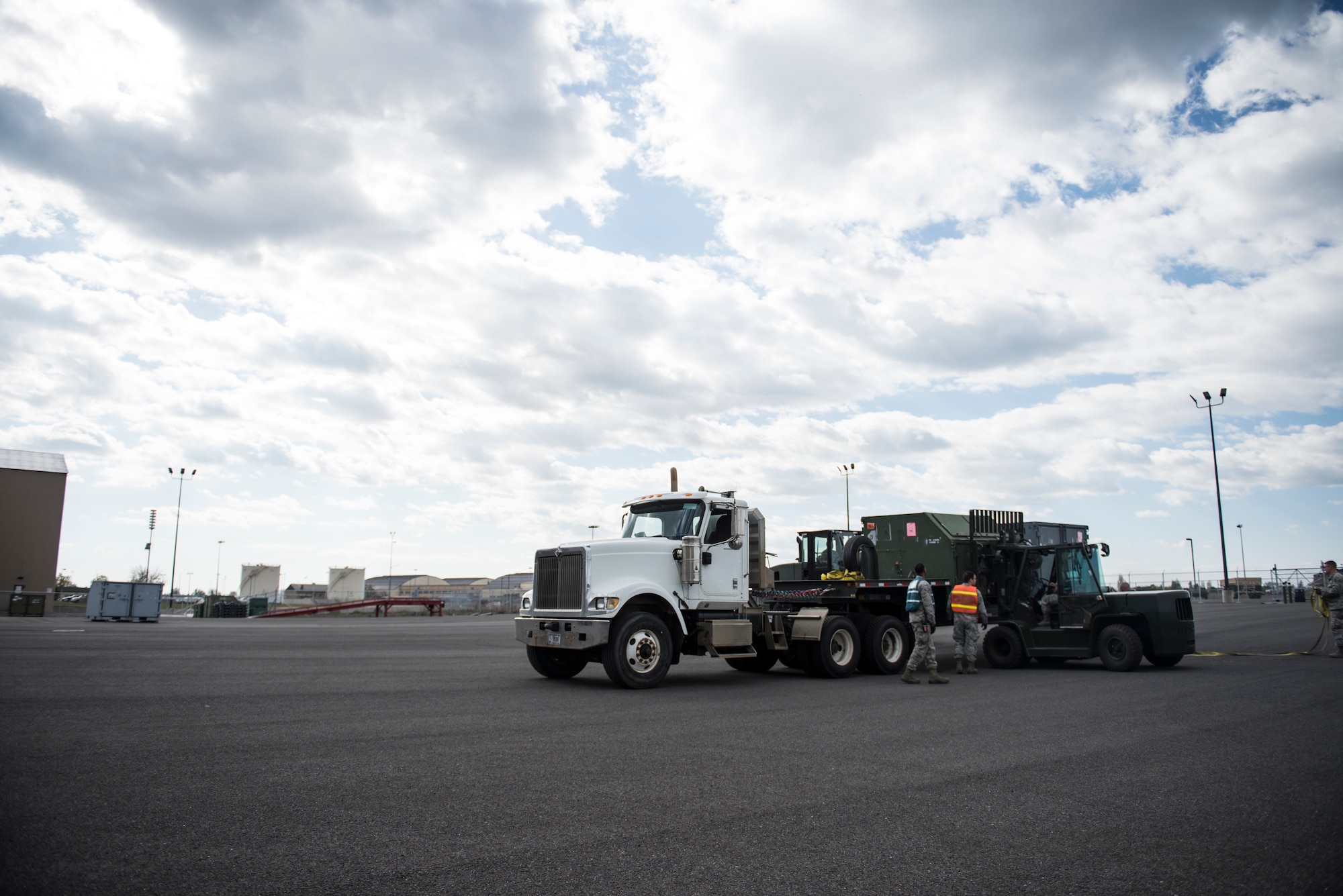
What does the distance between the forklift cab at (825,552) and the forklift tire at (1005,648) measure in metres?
3.11

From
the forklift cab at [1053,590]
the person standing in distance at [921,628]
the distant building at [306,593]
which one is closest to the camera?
the person standing in distance at [921,628]

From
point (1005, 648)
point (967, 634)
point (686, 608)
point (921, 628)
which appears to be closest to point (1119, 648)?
point (1005, 648)

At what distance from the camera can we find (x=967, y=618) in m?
14.6

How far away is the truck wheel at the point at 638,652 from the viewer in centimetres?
1184

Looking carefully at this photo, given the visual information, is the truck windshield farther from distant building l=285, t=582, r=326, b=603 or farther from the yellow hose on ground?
distant building l=285, t=582, r=326, b=603

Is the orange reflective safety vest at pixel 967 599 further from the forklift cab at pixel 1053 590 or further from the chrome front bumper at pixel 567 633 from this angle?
the chrome front bumper at pixel 567 633

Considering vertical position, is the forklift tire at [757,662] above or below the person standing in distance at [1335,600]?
below

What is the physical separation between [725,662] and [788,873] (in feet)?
45.0

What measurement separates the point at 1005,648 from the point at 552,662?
8.64 m

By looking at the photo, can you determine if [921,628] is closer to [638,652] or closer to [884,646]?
[884,646]

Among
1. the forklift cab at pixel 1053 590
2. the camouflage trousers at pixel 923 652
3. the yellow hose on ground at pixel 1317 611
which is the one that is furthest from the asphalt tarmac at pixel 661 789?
the yellow hose on ground at pixel 1317 611

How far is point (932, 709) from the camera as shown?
9891mm

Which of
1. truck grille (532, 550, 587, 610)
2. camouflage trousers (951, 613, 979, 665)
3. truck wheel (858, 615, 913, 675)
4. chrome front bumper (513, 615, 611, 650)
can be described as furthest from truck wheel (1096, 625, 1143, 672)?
truck grille (532, 550, 587, 610)

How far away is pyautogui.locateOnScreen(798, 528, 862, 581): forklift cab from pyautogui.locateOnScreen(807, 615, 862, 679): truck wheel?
2.66m
